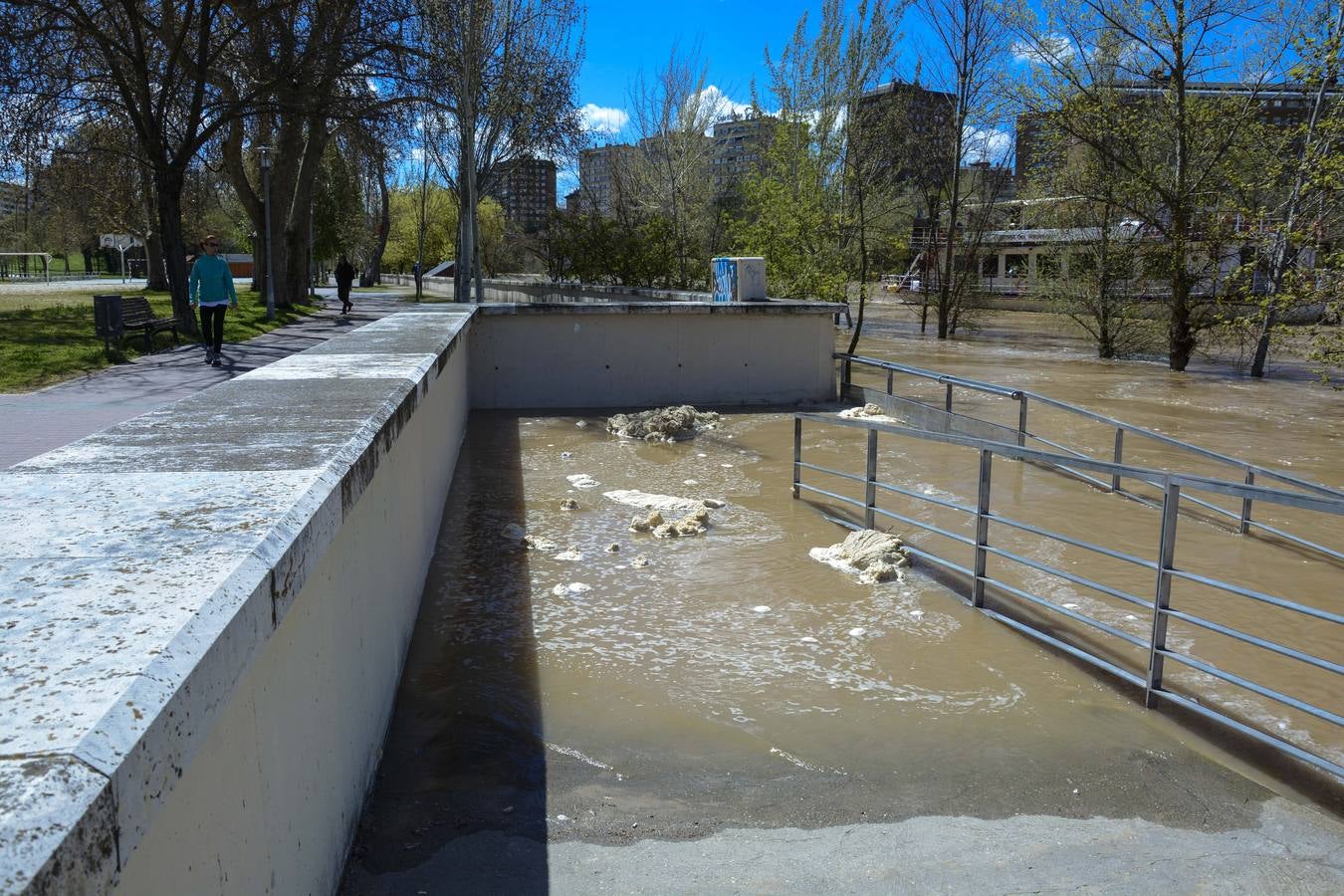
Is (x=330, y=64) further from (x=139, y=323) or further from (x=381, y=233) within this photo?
(x=381, y=233)

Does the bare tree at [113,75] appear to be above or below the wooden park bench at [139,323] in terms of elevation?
above

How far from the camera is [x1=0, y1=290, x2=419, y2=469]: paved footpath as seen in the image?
989 centimetres

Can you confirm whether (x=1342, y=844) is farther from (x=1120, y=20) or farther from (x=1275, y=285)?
(x=1120, y=20)

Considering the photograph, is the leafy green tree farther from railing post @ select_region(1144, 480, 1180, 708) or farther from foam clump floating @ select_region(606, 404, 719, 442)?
railing post @ select_region(1144, 480, 1180, 708)

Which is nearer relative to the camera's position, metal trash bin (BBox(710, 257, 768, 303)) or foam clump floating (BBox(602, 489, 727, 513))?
foam clump floating (BBox(602, 489, 727, 513))

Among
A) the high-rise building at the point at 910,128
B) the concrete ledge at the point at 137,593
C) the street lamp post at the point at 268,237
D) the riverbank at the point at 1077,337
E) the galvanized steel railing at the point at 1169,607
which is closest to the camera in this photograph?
the concrete ledge at the point at 137,593

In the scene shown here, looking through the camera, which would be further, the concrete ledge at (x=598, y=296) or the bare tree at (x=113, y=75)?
the bare tree at (x=113, y=75)

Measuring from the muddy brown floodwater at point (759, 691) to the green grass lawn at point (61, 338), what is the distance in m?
8.38

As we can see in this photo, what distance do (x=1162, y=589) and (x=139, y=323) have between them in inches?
687

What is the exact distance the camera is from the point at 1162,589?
16.9ft

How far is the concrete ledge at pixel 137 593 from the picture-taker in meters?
1.38

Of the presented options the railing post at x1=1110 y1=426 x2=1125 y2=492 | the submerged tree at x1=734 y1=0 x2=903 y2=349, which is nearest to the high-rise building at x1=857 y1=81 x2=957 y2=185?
the submerged tree at x1=734 y1=0 x2=903 y2=349

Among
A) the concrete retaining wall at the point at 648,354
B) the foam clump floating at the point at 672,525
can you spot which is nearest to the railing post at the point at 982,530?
the foam clump floating at the point at 672,525

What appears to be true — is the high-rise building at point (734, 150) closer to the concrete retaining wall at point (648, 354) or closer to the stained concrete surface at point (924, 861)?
the concrete retaining wall at point (648, 354)
